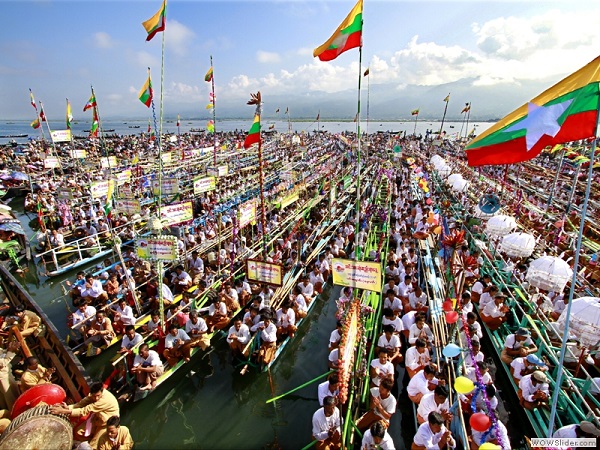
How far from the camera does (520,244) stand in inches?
389

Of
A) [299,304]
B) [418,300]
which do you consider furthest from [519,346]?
[299,304]

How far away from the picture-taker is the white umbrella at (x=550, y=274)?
809 centimetres

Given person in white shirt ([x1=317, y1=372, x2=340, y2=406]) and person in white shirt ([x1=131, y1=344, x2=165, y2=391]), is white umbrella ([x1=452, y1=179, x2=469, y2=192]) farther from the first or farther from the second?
person in white shirt ([x1=131, y1=344, x2=165, y2=391])

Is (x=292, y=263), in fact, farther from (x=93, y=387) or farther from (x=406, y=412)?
(x=93, y=387)

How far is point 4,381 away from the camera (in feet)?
17.5

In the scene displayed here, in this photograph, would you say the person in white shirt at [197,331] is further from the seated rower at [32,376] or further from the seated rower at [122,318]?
the seated rower at [32,376]

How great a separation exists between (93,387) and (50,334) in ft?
7.73

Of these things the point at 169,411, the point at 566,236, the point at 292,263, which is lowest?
the point at 169,411

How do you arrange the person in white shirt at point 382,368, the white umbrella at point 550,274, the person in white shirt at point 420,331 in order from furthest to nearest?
the white umbrella at point 550,274 < the person in white shirt at point 420,331 < the person in white shirt at point 382,368

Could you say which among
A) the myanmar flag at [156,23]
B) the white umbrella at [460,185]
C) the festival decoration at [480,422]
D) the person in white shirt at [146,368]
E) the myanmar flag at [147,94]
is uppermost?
the myanmar flag at [156,23]

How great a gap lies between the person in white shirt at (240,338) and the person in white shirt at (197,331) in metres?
0.67

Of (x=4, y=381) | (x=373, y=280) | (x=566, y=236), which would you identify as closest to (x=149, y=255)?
(x=4, y=381)

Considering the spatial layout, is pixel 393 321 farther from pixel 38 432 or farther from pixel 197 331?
pixel 38 432

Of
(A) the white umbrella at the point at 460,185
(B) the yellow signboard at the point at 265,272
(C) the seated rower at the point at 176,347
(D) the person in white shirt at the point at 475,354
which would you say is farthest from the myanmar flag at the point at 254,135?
(A) the white umbrella at the point at 460,185
